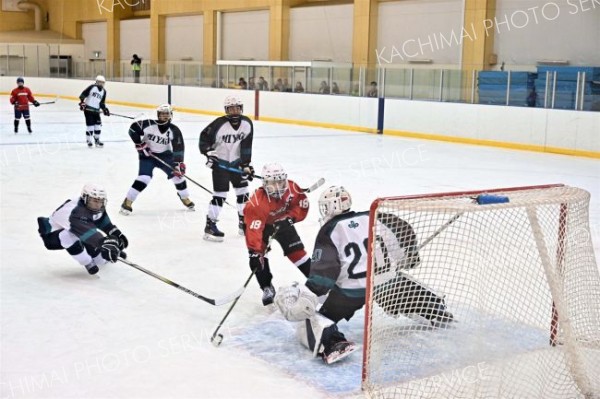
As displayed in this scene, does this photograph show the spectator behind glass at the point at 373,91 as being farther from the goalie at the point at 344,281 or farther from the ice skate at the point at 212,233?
the goalie at the point at 344,281

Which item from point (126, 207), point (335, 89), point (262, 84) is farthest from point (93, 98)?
point (262, 84)

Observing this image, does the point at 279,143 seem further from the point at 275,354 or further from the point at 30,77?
the point at 30,77

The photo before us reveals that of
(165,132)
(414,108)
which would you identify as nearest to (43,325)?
(165,132)

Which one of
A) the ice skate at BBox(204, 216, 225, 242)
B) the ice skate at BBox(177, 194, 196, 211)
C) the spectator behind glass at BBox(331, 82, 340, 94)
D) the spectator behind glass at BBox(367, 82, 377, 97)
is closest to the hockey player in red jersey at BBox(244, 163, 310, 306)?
the ice skate at BBox(204, 216, 225, 242)

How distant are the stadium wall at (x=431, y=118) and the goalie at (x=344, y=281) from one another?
403 inches

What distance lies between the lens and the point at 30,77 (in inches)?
1129

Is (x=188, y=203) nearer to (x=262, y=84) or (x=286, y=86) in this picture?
(x=286, y=86)

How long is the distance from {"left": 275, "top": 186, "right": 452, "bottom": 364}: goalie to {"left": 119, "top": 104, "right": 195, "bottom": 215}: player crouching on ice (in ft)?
13.4

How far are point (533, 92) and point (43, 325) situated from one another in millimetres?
11467

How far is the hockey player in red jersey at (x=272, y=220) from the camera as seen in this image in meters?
4.75

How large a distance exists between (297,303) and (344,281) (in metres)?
0.27

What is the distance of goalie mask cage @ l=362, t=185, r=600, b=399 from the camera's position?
352cm

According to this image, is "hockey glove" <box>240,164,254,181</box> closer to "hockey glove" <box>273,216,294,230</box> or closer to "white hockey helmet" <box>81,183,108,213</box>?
"white hockey helmet" <box>81,183,108,213</box>

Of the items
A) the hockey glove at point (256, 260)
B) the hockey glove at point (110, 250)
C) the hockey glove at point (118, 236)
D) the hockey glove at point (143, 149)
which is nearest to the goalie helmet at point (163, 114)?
the hockey glove at point (143, 149)
